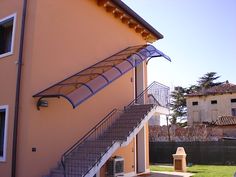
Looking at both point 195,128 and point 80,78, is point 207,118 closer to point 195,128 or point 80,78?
point 195,128

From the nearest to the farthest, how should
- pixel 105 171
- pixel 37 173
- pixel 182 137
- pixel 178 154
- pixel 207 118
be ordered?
pixel 37 173 < pixel 105 171 < pixel 178 154 < pixel 182 137 < pixel 207 118

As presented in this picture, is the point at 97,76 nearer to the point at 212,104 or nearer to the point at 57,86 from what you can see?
the point at 57,86

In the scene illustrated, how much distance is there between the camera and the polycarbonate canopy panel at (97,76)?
30.2 ft

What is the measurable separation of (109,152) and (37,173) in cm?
230

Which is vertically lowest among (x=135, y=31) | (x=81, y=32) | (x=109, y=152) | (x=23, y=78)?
(x=109, y=152)

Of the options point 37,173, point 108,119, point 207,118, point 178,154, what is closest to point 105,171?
point 108,119

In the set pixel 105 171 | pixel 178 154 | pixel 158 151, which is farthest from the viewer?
pixel 158 151

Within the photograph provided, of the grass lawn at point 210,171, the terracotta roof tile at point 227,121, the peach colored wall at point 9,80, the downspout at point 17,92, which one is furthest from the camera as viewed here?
the terracotta roof tile at point 227,121

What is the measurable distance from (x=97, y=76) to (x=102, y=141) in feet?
7.59

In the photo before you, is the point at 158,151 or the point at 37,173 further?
the point at 158,151

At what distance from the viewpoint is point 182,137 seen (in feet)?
92.7

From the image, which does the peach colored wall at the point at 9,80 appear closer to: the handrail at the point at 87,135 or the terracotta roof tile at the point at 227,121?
the handrail at the point at 87,135

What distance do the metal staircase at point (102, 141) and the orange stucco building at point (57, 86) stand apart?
4cm

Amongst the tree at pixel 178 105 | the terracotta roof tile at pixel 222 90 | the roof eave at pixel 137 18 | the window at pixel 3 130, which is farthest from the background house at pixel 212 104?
the window at pixel 3 130
